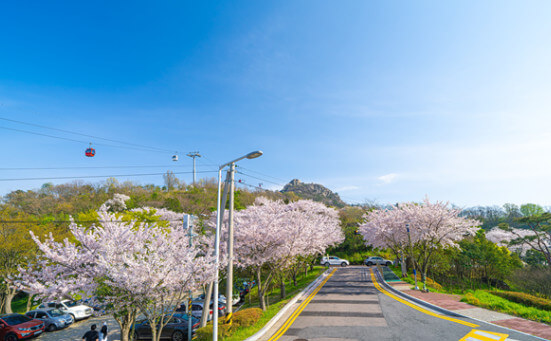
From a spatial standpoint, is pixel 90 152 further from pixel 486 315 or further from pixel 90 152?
pixel 486 315

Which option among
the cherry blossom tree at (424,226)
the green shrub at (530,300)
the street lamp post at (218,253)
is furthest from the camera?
the cherry blossom tree at (424,226)

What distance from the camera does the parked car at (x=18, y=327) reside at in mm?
17141

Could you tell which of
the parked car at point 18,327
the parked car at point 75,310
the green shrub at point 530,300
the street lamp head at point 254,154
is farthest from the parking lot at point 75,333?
the green shrub at point 530,300

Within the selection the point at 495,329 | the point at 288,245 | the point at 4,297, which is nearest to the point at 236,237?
the point at 288,245

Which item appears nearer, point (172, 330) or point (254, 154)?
point (254, 154)

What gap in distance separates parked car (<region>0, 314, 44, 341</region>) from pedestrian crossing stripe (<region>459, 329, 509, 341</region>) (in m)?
25.1

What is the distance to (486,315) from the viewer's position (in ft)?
46.9

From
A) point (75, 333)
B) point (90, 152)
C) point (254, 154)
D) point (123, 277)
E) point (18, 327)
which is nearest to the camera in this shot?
point (123, 277)

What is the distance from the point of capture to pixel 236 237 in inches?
768

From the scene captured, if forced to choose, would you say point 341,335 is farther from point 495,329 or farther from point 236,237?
point 236,237

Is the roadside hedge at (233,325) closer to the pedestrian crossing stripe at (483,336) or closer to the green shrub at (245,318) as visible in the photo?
the green shrub at (245,318)

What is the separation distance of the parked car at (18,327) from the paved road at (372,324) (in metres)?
17.2

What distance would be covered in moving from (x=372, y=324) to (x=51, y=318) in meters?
23.1

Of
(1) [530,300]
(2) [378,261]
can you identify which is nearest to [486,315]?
(1) [530,300]
